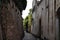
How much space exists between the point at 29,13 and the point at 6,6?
30.3 metres

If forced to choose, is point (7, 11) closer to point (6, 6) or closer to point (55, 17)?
point (6, 6)

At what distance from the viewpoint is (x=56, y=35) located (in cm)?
1242

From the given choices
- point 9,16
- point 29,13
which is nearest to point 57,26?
point 9,16

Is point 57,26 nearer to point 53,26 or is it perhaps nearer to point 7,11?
point 53,26

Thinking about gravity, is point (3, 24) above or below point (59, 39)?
above

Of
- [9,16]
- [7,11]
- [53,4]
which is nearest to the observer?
[7,11]

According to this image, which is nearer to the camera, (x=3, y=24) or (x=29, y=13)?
(x=3, y=24)

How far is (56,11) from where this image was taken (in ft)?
40.5

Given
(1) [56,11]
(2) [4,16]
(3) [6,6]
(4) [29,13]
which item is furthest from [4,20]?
(4) [29,13]

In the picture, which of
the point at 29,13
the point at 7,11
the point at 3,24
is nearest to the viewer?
the point at 3,24

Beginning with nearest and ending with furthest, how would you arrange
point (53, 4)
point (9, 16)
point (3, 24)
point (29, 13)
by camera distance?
point (3, 24), point (9, 16), point (53, 4), point (29, 13)

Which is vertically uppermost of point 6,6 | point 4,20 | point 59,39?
point 6,6

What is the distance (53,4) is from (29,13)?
85.7 ft

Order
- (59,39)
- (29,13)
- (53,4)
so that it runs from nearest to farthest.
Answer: (59,39), (53,4), (29,13)
